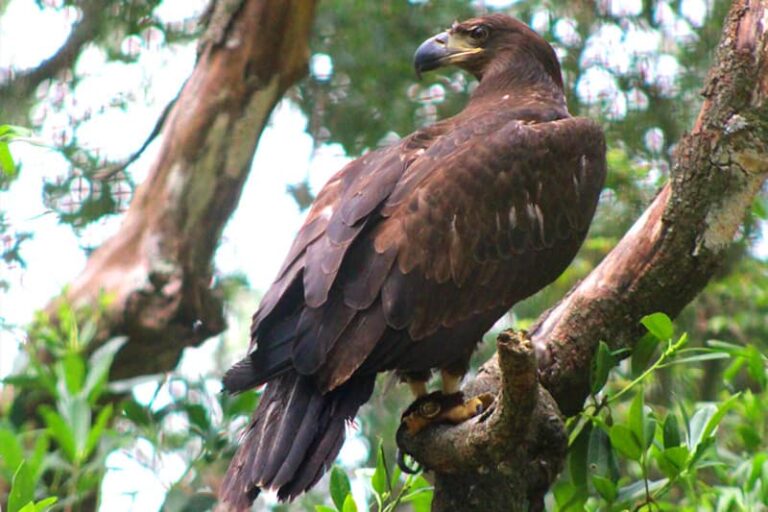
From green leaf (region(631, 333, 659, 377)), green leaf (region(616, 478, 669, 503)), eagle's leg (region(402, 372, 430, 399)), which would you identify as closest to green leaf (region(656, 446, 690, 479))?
green leaf (region(616, 478, 669, 503))

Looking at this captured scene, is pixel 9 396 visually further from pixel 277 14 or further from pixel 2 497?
pixel 277 14

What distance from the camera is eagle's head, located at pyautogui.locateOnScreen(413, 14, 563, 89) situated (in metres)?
4.87

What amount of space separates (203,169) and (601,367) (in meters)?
2.74

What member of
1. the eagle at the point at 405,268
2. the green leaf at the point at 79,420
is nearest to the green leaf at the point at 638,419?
the eagle at the point at 405,268

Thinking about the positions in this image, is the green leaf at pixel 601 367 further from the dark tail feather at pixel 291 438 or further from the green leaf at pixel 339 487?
the green leaf at pixel 339 487

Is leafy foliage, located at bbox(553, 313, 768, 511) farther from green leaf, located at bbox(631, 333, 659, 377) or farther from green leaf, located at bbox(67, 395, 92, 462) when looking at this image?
green leaf, located at bbox(67, 395, 92, 462)

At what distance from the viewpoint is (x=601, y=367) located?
350 cm

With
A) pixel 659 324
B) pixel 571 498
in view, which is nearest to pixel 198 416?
pixel 571 498

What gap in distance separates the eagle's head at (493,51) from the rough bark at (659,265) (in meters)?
1.15

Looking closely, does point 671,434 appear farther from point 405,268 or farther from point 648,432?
point 405,268

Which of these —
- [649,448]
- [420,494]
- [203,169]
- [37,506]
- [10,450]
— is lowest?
[203,169]

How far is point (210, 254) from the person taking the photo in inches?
226

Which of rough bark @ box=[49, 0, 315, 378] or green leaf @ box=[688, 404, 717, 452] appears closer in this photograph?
green leaf @ box=[688, 404, 717, 452]

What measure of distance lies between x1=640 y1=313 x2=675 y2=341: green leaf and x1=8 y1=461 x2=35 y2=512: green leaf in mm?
1610
